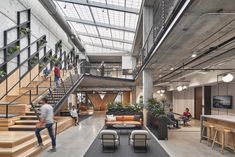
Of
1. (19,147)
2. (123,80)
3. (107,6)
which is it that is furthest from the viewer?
(123,80)

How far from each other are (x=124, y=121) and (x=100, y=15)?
816cm

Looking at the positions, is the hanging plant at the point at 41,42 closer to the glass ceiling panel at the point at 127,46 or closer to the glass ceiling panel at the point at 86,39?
the glass ceiling panel at the point at 86,39

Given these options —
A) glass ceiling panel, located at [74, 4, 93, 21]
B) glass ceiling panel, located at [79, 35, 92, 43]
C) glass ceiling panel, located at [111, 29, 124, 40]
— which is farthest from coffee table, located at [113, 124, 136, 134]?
glass ceiling panel, located at [79, 35, 92, 43]

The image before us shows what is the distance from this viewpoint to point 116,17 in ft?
60.0

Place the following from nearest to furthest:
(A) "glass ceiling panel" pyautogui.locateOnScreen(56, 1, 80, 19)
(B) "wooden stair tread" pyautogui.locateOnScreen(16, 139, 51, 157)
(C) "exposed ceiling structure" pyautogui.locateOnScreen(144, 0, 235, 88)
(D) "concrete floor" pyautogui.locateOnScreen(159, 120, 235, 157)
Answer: (C) "exposed ceiling structure" pyautogui.locateOnScreen(144, 0, 235, 88) < (B) "wooden stair tread" pyautogui.locateOnScreen(16, 139, 51, 157) < (D) "concrete floor" pyautogui.locateOnScreen(159, 120, 235, 157) < (A) "glass ceiling panel" pyautogui.locateOnScreen(56, 1, 80, 19)

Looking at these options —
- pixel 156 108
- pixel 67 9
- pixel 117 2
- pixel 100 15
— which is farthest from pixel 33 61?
pixel 100 15

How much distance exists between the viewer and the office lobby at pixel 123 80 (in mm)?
6996

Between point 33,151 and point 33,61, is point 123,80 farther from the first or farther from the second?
point 33,151

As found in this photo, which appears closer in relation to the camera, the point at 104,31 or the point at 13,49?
the point at 13,49

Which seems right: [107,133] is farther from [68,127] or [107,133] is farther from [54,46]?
[54,46]

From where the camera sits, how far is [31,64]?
13.3 metres

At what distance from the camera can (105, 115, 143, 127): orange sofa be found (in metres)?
13.0

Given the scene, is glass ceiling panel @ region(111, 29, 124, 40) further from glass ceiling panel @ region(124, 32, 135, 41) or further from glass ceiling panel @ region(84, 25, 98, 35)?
glass ceiling panel @ region(84, 25, 98, 35)

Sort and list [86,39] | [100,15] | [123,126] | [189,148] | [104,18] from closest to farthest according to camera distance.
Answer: [189,148]
[123,126]
[100,15]
[104,18]
[86,39]
